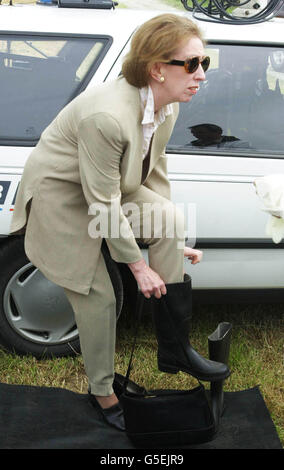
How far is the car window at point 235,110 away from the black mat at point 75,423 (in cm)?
118

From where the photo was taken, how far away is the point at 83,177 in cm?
225

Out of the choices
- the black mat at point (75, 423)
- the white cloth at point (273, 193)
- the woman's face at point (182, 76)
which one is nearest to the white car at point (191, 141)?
the black mat at point (75, 423)

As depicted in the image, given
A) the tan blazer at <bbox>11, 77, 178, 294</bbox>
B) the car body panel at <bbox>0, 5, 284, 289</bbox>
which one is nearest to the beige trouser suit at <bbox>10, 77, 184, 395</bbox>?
the tan blazer at <bbox>11, 77, 178, 294</bbox>

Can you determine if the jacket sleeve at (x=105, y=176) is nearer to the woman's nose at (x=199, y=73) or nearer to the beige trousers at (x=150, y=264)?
the beige trousers at (x=150, y=264)

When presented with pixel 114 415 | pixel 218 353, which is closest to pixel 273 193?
pixel 218 353

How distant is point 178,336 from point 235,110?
4.00 ft

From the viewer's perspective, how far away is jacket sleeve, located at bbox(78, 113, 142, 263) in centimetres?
215

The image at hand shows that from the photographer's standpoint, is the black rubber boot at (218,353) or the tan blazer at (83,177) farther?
the black rubber boot at (218,353)

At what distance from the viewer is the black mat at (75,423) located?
2.62 meters

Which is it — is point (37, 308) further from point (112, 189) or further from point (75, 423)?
point (112, 189)

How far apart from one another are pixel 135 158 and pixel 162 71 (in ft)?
1.01

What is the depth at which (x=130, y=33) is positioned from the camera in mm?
3107

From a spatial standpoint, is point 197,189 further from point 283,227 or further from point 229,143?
point 283,227

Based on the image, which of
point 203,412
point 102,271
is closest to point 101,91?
point 102,271
